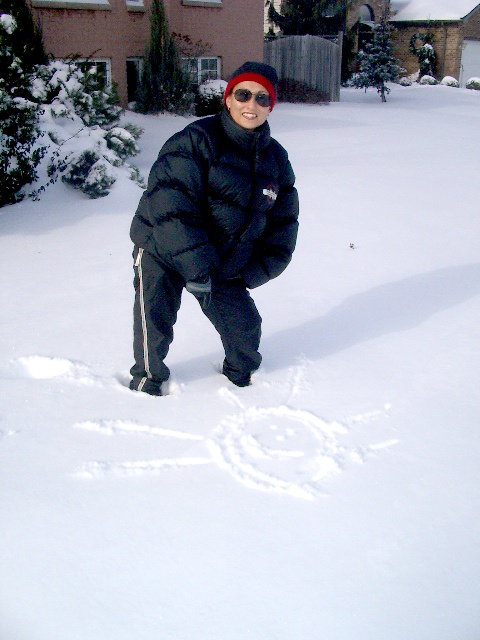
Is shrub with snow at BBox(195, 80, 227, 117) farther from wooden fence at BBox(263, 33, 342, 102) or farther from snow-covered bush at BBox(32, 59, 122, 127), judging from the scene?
snow-covered bush at BBox(32, 59, 122, 127)

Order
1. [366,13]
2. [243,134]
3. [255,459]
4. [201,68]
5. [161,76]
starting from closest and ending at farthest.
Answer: [255,459]
[243,134]
[161,76]
[201,68]
[366,13]

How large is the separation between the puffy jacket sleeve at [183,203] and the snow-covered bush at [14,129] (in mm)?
3786

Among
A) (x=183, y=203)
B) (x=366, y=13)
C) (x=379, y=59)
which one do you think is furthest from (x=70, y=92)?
(x=366, y=13)

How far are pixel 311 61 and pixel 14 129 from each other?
12.4m

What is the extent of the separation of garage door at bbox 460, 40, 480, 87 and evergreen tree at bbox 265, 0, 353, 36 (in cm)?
726

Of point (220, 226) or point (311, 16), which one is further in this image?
point (311, 16)

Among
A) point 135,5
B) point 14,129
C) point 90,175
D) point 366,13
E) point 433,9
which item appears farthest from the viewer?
point 366,13

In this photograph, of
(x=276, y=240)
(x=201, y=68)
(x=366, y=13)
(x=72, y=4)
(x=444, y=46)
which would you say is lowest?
(x=276, y=240)

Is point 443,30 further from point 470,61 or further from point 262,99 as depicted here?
point 262,99

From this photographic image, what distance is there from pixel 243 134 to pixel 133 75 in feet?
37.1

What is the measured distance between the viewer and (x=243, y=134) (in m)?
2.88

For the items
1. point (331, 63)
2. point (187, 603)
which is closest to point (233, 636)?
point (187, 603)

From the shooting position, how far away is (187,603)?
2006 millimetres

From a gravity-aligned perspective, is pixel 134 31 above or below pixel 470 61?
below
